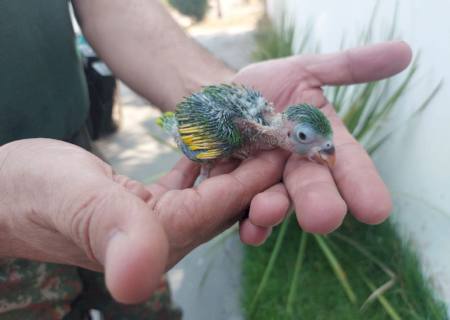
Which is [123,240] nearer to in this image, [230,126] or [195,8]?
[230,126]

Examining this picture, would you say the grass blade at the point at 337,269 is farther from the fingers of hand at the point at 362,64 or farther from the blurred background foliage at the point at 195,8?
the blurred background foliage at the point at 195,8

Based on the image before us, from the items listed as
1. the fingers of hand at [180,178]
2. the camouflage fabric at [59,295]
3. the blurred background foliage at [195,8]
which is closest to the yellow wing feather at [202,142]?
the fingers of hand at [180,178]

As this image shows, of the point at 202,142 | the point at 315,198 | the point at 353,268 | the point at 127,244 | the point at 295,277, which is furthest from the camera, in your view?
the point at 353,268

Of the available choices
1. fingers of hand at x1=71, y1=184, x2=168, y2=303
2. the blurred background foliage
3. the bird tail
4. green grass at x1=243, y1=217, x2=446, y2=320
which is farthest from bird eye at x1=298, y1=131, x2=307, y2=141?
the blurred background foliage

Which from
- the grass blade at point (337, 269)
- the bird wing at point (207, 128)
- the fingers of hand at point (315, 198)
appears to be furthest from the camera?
the grass blade at point (337, 269)

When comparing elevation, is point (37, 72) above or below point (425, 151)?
above

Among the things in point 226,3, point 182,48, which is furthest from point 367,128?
point 226,3

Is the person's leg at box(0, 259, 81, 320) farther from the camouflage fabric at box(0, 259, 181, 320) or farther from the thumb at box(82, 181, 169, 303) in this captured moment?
the thumb at box(82, 181, 169, 303)

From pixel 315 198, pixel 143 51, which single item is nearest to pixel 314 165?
pixel 315 198
